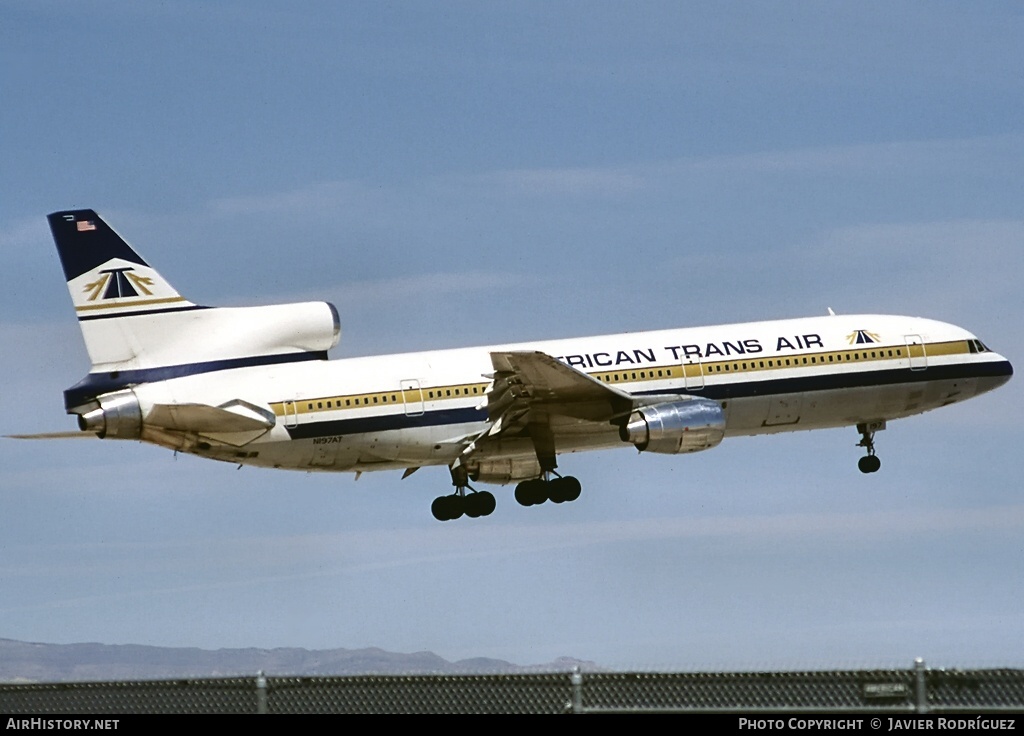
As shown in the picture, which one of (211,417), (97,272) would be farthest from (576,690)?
(97,272)

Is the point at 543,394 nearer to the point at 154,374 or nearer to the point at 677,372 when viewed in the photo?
the point at 677,372

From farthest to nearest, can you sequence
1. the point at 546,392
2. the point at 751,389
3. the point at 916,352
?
the point at 916,352 → the point at 751,389 → the point at 546,392

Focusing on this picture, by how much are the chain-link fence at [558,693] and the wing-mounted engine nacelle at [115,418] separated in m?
23.9

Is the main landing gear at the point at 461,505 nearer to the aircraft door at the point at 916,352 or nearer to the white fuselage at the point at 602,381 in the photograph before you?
the white fuselage at the point at 602,381

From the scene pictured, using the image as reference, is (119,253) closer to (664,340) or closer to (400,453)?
(400,453)

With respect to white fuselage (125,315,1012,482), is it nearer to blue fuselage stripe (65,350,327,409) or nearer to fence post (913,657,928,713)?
blue fuselage stripe (65,350,327,409)

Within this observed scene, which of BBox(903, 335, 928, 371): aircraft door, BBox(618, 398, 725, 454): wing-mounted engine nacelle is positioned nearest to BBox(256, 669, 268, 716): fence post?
BBox(618, 398, 725, 454): wing-mounted engine nacelle

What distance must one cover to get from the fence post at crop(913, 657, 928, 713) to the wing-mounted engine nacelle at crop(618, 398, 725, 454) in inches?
1098

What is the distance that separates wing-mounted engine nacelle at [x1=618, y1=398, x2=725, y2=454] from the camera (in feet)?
163

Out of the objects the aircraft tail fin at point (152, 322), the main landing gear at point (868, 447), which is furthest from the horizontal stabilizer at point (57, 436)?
the main landing gear at point (868, 447)

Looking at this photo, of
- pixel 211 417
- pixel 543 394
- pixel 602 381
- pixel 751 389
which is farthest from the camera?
pixel 751 389

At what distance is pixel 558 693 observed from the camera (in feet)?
75.2

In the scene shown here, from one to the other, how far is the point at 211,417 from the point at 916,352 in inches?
990
